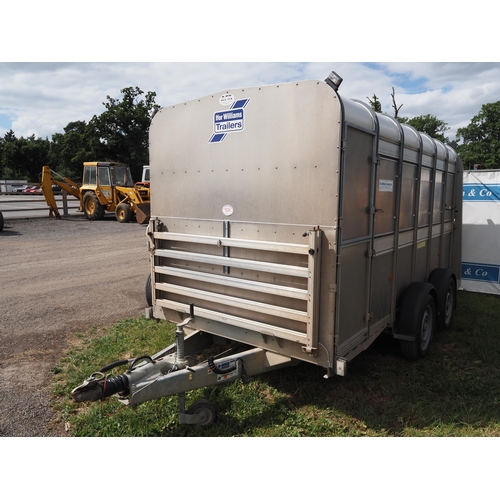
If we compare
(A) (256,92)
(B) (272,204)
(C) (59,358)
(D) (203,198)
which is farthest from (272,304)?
(C) (59,358)

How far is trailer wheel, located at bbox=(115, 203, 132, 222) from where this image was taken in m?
19.8

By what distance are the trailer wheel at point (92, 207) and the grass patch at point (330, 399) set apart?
1625 centimetres

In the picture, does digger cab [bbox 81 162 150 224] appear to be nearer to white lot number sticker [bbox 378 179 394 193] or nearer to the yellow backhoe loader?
the yellow backhoe loader

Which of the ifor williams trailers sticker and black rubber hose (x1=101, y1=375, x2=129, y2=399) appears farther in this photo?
the ifor williams trailers sticker

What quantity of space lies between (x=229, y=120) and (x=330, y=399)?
112 inches

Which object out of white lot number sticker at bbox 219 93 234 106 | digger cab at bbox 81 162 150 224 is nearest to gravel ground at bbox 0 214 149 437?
white lot number sticker at bbox 219 93 234 106

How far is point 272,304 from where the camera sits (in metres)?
3.86

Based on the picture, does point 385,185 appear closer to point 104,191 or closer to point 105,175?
point 104,191

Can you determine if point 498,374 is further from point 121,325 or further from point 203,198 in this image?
point 121,325

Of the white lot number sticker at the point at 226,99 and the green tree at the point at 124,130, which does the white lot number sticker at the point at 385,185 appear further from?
the green tree at the point at 124,130

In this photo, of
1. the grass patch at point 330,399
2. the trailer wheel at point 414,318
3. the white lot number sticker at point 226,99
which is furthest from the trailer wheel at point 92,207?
the trailer wheel at point 414,318

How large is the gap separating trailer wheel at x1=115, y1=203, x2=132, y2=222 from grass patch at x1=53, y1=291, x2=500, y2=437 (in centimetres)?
1492

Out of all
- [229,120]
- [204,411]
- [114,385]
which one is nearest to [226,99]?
[229,120]

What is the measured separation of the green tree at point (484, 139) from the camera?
140 ft
